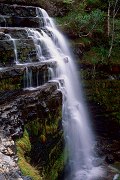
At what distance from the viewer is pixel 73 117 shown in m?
15.3

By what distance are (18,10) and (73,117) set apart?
7507 mm

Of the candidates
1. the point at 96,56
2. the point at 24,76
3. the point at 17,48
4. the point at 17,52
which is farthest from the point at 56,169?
the point at 96,56

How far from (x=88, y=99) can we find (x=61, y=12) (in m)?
7.31

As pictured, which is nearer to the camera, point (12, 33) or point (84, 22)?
point (12, 33)

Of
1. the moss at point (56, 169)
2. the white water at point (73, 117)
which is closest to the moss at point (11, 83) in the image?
the white water at point (73, 117)

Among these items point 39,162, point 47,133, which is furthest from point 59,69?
point 39,162

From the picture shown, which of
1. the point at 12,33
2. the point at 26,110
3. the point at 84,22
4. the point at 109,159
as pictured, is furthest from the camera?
the point at 84,22

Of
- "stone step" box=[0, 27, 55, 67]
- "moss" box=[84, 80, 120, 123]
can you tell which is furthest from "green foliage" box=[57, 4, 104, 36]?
"stone step" box=[0, 27, 55, 67]

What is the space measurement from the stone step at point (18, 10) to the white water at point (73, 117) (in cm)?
153

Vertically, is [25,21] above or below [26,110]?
above

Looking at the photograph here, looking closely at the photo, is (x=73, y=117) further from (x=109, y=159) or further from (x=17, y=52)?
(x=17, y=52)

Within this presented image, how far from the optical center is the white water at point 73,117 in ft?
45.9

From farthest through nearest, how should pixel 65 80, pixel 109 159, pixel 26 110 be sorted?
pixel 65 80 < pixel 109 159 < pixel 26 110

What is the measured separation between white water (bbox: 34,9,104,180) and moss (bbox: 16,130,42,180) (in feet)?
12.7
